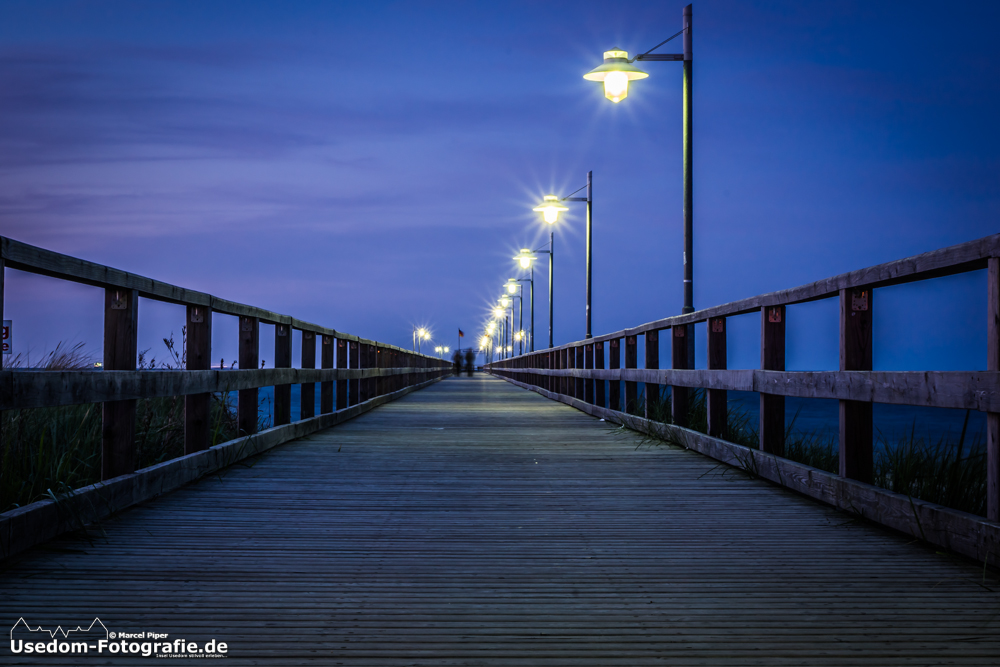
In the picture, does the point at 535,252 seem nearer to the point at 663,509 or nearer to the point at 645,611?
the point at 663,509

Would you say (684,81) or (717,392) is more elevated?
(684,81)

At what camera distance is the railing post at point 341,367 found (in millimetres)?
11001

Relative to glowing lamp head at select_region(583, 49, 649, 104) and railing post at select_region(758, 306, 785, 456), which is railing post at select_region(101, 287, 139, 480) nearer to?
railing post at select_region(758, 306, 785, 456)

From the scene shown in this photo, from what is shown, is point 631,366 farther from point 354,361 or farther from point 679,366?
point 354,361

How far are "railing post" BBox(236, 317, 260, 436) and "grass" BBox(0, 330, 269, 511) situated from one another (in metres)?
0.25

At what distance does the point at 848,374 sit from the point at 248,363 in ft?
15.2

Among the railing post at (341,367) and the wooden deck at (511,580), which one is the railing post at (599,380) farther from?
the wooden deck at (511,580)

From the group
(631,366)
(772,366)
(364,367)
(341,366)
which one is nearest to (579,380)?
(364,367)

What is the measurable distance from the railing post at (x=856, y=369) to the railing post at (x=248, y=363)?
449 centimetres

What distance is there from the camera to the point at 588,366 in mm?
13828

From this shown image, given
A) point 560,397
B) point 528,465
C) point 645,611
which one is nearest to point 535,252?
point 560,397

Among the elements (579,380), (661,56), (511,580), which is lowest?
(511,580)

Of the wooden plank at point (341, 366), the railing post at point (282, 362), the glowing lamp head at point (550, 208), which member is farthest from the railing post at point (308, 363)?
the glowing lamp head at point (550, 208)

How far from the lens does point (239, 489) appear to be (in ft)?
17.2
